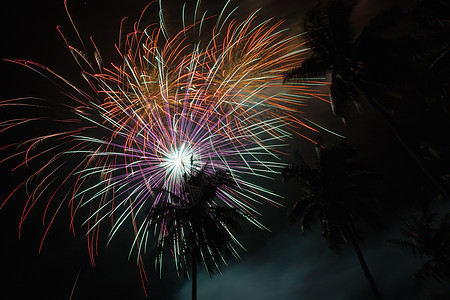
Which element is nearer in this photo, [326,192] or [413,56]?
[413,56]

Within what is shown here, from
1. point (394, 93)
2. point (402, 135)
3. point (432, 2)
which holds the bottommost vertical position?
point (402, 135)

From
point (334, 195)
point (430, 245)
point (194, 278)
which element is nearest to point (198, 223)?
point (194, 278)

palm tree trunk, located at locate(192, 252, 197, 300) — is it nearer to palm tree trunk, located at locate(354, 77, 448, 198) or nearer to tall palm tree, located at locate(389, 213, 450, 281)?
palm tree trunk, located at locate(354, 77, 448, 198)

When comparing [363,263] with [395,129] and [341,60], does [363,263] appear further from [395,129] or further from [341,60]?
[341,60]

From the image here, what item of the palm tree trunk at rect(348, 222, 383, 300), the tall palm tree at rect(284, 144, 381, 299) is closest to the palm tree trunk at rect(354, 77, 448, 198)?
the tall palm tree at rect(284, 144, 381, 299)

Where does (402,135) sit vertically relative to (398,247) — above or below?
above

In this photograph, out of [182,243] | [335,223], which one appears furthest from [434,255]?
[182,243]

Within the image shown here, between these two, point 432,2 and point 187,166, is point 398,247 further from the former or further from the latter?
point 187,166
